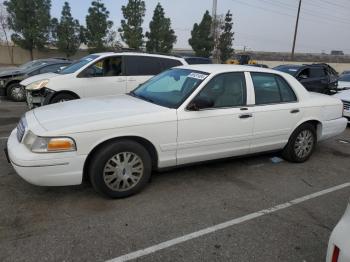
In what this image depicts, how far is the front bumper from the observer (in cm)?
348

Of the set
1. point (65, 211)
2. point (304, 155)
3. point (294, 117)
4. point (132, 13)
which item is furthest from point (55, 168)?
point (132, 13)

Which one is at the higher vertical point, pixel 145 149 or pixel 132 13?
pixel 132 13

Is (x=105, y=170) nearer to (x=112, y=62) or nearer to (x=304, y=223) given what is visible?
(x=304, y=223)

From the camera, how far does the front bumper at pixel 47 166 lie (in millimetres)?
3480

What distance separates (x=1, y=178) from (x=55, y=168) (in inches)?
54.1

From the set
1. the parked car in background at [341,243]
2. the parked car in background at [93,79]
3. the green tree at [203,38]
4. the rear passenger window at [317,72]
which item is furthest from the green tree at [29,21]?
the parked car in background at [341,243]

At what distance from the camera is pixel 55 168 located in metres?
3.54

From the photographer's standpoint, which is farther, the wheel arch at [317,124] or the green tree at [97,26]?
the green tree at [97,26]

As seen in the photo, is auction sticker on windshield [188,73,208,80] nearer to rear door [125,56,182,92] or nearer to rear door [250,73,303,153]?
rear door [250,73,303,153]

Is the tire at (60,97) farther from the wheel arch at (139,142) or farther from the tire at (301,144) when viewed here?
the tire at (301,144)

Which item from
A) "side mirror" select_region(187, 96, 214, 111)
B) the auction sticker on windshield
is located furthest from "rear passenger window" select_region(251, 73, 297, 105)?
"side mirror" select_region(187, 96, 214, 111)

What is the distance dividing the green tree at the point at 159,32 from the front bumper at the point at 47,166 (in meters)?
37.5

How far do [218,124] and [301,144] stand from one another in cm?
185

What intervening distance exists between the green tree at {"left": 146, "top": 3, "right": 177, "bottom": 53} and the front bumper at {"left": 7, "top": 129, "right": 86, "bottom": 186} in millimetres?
37472
